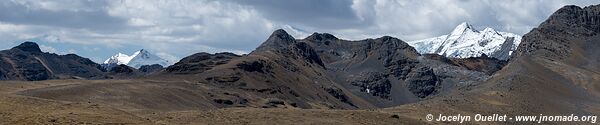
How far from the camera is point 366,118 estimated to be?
97938 mm

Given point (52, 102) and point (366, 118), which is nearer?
point (52, 102)

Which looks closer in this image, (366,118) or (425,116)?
(366,118)

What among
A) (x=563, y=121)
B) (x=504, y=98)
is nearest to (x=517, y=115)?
(x=563, y=121)

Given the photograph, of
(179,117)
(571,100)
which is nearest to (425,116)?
(179,117)

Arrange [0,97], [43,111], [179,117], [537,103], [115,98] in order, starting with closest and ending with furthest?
[43,111] < [0,97] < [179,117] < [115,98] < [537,103]

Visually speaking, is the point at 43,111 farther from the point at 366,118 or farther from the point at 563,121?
the point at 563,121

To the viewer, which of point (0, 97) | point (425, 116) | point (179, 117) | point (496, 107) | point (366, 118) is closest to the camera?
point (0, 97)

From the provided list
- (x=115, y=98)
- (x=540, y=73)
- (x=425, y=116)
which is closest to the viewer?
(x=425, y=116)

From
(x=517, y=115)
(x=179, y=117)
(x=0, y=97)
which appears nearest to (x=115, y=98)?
(x=179, y=117)

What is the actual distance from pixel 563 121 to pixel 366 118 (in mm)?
55391

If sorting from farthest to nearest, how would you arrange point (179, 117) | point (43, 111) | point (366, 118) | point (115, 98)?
point (115, 98) → point (366, 118) → point (179, 117) → point (43, 111)

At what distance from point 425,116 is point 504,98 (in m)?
48.6

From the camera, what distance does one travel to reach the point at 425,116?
115 meters

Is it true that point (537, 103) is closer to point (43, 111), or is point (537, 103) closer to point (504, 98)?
point (504, 98)
